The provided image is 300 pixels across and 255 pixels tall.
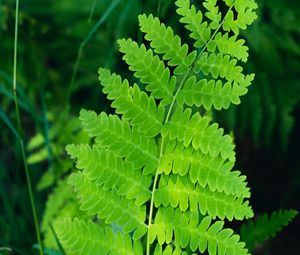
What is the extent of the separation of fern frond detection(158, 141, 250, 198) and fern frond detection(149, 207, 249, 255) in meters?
0.07

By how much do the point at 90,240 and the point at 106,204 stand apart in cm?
8

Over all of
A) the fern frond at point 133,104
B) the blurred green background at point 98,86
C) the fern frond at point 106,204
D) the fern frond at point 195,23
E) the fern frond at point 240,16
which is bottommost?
the fern frond at point 106,204

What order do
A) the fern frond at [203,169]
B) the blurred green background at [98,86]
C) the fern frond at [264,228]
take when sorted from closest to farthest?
the fern frond at [203,169] → the fern frond at [264,228] → the blurred green background at [98,86]

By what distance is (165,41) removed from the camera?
1.22 m

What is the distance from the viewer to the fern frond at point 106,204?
1.23 metres

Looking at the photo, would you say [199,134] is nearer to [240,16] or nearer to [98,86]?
[240,16]

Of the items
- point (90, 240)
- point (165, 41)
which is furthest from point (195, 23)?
point (90, 240)

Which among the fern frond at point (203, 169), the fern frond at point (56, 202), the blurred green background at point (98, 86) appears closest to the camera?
the fern frond at point (203, 169)

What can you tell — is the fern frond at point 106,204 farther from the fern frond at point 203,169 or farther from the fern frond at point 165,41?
the fern frond at point 165,41

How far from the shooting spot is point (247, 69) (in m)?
2.61

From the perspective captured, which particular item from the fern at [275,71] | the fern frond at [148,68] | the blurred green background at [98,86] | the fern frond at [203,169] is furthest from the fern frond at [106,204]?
the fern at [275,71]

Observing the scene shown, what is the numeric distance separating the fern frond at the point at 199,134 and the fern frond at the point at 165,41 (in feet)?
0.33

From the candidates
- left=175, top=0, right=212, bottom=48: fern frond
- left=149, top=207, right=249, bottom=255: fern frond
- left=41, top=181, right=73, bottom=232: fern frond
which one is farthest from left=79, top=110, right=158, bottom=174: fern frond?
left=41, top=181, right=73, bottom=232: fern frond

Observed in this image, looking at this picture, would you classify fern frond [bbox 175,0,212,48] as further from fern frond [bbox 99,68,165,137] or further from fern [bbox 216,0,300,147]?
fern [bbox 216,0,300,147]
